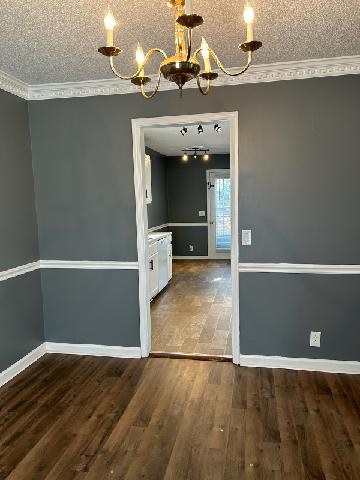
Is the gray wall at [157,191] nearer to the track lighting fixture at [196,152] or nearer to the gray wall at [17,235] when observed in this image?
the track lighting fixture at [196,152]

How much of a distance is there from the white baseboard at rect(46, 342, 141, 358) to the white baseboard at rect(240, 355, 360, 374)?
1.06 m

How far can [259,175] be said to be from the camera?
3.10 m

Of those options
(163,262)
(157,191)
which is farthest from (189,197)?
(163,262)

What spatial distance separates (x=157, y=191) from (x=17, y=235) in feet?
16.1

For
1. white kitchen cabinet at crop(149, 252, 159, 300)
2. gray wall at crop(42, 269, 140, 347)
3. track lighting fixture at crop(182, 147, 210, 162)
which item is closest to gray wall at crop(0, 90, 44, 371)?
gray wall at crop(42, 269, 140, 347)

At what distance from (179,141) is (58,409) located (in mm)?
4933

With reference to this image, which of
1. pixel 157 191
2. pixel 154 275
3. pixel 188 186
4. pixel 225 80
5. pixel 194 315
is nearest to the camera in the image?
pixel 225 80

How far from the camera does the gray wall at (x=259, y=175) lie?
2973mm

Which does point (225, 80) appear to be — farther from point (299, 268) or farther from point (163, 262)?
point (163, 262)

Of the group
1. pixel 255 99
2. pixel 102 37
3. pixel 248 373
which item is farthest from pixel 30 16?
pixel 248 373

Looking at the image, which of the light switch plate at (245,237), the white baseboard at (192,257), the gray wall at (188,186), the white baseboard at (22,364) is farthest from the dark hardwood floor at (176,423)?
the gray wall at (188,186)

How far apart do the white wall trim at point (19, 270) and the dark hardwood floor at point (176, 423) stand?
896 mm

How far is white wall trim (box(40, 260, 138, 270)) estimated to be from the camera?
3439 mm

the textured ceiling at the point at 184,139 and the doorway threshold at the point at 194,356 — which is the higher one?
the textured ceiling at the point at 184,139
